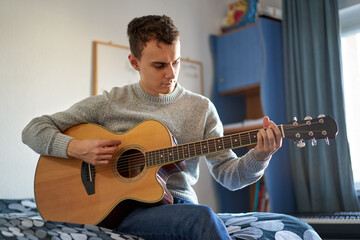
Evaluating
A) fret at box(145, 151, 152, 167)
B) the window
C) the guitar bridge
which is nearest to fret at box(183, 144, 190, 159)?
fret at box(145, 151, 152, 167)

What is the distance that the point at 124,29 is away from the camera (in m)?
2.81

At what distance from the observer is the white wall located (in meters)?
2.28

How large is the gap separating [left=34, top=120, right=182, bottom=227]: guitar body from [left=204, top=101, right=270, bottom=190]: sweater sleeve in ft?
0.63

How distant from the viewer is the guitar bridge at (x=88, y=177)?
1.41 meters

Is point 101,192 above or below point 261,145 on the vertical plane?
below

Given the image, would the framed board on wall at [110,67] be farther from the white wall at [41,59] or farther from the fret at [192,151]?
the fret at [192,151]

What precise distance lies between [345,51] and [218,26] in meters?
1.10

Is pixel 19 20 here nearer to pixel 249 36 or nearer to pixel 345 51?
pixel 249 36

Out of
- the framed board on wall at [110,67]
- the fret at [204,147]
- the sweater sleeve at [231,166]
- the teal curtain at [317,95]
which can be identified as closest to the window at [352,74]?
the teal curtain at [317,95]

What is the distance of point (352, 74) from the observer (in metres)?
2.63

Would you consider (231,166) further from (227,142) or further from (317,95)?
(317,95)

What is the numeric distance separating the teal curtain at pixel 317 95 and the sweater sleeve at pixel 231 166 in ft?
3.91

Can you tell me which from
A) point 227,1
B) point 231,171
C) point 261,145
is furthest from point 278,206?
point 227,1

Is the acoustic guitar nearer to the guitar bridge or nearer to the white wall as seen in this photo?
the guitar bridge
